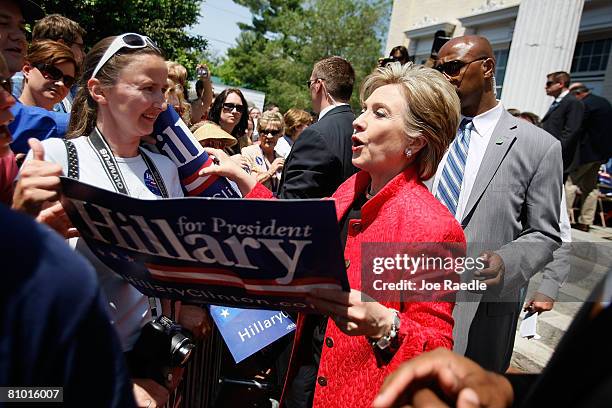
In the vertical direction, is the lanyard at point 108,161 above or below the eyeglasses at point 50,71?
below

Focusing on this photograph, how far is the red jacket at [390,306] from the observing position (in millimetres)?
1462

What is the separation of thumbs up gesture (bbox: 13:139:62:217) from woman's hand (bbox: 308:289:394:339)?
812 millimetres

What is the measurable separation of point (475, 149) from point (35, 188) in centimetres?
221

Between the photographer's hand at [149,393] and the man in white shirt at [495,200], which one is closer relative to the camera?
the photographer's hand at [149,393]

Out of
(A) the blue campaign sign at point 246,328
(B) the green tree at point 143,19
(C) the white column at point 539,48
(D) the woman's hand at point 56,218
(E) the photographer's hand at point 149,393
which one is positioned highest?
(B) the green tree at point 143,19

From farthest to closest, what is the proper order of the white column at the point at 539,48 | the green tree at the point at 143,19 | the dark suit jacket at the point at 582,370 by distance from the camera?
the green tree at the point at 143,19 → the white column at the point at 539,48 → the dark suit jacket at the point at 582,370

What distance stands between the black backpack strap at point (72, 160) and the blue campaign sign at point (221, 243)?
342mm

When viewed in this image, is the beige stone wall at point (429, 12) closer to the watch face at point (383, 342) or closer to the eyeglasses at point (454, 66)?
the eyeglasses at point (454, 66)

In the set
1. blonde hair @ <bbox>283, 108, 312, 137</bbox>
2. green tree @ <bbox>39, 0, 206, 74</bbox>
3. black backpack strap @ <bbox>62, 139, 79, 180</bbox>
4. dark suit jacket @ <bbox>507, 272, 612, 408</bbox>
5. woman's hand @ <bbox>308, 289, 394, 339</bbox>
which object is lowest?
woman's hand @ <bbox>308, 289, 394, 339</bbox>

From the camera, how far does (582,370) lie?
0.58 metres

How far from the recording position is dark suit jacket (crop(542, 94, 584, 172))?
6.68 m

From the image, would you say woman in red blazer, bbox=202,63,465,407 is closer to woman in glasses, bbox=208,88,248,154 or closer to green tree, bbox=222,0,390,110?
woman in glasses, bbox=208,88,248,154

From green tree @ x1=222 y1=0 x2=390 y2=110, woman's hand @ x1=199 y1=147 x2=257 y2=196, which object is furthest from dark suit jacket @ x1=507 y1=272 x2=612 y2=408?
green tree @ x1=222 y1=0 x2=390 y2=110

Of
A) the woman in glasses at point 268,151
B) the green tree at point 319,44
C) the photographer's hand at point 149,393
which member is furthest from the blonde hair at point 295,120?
the green tree at point 319,44
